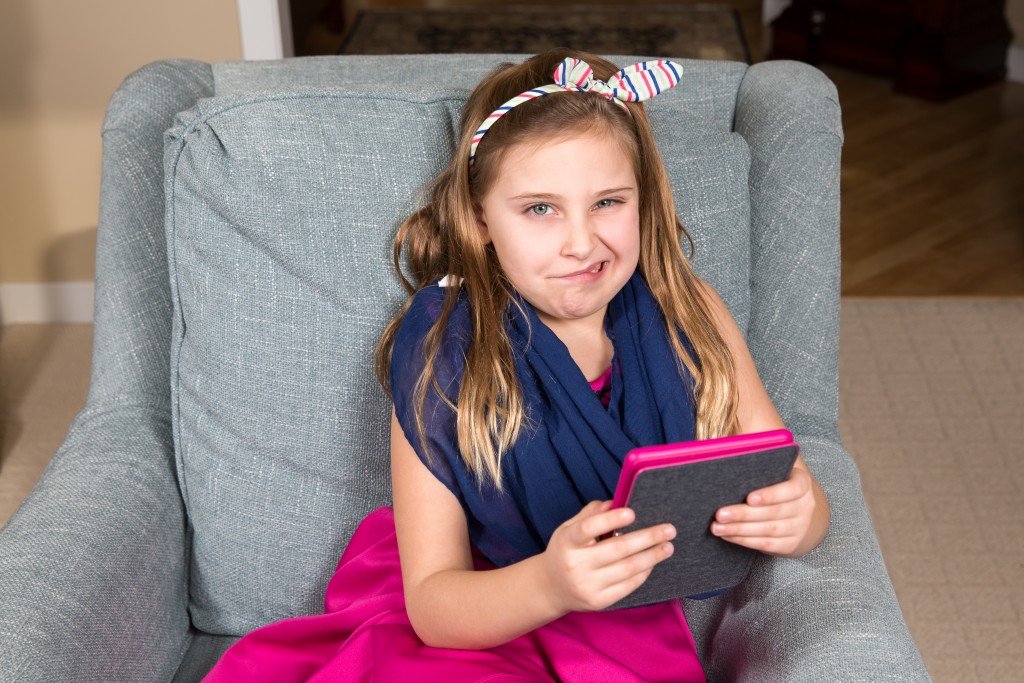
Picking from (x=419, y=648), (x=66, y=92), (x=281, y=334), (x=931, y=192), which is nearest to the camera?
(x=419, y=648)

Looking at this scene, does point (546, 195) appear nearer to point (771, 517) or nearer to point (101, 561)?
point (771, 517)

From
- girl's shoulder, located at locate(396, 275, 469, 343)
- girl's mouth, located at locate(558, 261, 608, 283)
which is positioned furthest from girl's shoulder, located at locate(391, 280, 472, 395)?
girl's mouth, located at locate(558, 261, 608, 283)

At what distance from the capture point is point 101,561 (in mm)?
1196

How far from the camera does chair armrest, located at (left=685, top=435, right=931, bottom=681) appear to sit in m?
1.06

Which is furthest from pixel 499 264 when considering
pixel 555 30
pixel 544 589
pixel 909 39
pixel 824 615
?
pixel 555 30

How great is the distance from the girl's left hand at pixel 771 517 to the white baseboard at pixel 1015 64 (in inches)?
138

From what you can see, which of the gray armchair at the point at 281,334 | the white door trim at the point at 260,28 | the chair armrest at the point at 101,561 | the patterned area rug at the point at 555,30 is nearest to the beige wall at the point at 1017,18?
the patterned area rug at the point at 555,30

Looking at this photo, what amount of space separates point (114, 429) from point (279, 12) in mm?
1351

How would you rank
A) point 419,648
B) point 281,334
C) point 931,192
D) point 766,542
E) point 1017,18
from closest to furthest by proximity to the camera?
point 766,542, point 419,648, point 281,334, point 931,192, point 1017,18

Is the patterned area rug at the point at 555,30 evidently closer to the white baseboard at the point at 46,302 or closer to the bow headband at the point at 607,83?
the white baseboard at the point at 46,302

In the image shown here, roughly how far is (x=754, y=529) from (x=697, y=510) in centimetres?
7

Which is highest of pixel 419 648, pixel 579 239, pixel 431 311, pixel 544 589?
pixel 579 239

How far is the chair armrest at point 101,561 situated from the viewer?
3.64 ft

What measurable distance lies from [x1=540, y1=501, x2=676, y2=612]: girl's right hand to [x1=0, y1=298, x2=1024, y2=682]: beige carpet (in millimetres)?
1080
